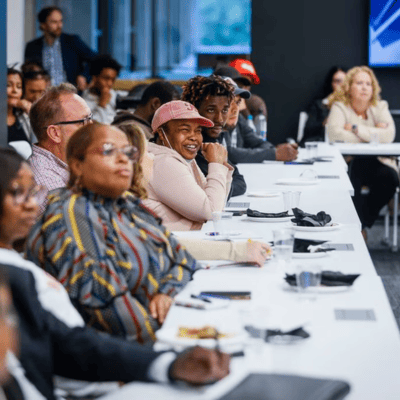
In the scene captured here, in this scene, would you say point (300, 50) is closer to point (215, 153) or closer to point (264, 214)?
point (215, 153)

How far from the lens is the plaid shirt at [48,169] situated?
10.1ft

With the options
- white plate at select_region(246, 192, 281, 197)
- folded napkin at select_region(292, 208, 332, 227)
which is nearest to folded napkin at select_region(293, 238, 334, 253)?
folded napkin at select_region(292, 208, 332, 227)

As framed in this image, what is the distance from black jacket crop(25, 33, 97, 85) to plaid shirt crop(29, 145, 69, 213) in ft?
17.4

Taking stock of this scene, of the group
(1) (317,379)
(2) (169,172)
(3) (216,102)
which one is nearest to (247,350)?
(1) (317,379)

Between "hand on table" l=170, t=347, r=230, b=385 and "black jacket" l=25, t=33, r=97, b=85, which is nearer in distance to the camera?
"hand on table" l=170, t=347, r=230, b=385

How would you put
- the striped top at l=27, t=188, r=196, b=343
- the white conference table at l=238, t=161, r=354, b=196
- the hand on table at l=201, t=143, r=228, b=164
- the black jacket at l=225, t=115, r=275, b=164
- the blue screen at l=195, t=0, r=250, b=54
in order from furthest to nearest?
the blue screen at l=195, t=0, r=250, b=54, the black jacket at l=225, t=115, r=275, b=164, the white conference table at l=238, t=161, r=354, b=196, the hand on table at l=201, t=143, r=228, b=164, the striped top at l=27, t=188, r=196, b=343

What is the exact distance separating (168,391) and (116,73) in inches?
267

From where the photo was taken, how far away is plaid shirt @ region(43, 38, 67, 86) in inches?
325

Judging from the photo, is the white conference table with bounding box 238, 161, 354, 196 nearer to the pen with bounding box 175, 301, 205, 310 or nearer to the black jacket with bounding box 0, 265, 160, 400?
the pen with bounding box 175, 301, 205, 310

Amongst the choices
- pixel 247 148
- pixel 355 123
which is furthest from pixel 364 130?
pixel 247 148

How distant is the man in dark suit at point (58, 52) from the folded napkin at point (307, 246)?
580 cm

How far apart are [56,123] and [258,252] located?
1075mm

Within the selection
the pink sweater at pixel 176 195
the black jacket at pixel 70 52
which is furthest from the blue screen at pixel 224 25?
the pink sweater at pixel 176 195

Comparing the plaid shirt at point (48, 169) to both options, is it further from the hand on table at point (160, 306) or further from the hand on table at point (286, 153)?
the hand on table at point (286, 153)
